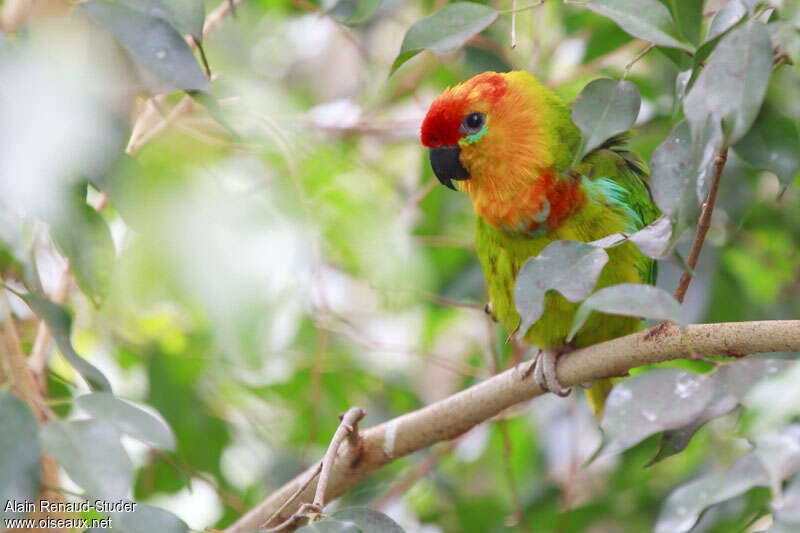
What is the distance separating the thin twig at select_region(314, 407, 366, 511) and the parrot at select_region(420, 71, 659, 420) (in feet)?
1.01

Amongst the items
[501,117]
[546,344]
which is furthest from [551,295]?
[501,117]

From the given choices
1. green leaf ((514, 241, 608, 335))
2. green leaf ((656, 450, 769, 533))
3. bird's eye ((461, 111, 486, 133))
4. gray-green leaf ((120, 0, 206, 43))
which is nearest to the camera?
green leaf ((656, 450, 769, 533))

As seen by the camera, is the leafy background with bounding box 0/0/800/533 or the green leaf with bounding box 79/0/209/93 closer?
the leafy background with bounding box 0/0/800/533

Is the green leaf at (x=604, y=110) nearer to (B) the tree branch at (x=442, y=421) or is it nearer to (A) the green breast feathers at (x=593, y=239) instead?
(B) the tree branch at (x=442, y=421)

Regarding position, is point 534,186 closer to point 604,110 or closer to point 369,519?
point 604,110

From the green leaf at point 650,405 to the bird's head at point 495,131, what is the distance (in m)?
0.60

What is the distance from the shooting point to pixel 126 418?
60 centimetres

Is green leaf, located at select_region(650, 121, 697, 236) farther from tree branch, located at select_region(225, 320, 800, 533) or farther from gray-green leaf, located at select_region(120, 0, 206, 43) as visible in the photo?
gray-green leaf, located at select_region(120, 0, 206, 43)

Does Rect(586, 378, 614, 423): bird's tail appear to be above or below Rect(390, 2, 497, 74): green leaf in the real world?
below

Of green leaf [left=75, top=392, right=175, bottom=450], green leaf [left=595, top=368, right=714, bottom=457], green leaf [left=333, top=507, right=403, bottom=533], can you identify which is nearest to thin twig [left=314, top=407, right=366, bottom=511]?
green leaf [left=333, top=507, right=403, bottom=533]

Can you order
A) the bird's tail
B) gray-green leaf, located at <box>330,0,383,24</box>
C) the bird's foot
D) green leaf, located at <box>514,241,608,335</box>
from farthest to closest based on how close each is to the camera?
the bird's tail, the bird's foot, gray-green leaf, located at <box>330,0,383,24</box>, green leaf, located at <box>514,241,608,335</box>

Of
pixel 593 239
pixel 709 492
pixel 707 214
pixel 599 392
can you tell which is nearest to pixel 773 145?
pixel 707 214

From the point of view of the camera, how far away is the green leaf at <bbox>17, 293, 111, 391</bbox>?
709 millimetres

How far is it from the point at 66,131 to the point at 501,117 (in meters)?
0.79
